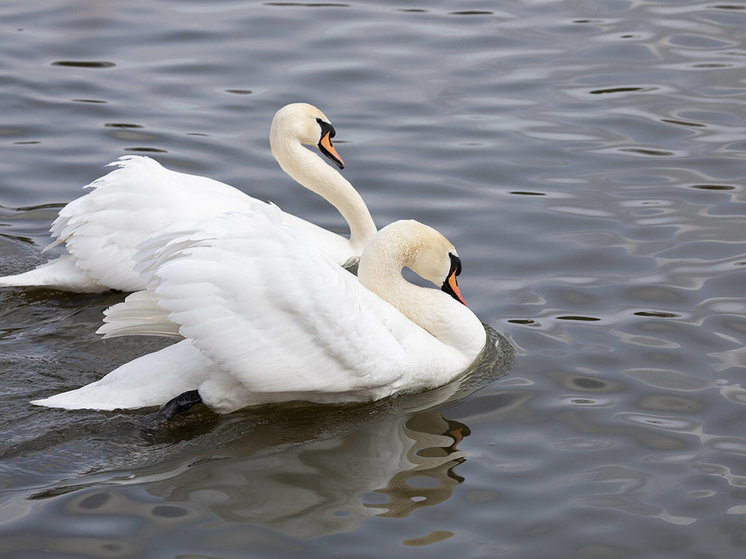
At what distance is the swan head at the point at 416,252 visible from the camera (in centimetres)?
715

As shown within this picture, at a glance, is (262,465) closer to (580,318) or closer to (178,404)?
(178,404)

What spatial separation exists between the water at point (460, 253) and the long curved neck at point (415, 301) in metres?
0.31

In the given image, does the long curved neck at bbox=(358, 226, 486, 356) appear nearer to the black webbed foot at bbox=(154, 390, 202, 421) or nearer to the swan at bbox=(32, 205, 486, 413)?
the swan at bbox=(32, 205, 486, 413)

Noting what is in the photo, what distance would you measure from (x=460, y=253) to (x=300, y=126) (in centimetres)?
157

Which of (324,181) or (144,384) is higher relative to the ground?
(324,181)

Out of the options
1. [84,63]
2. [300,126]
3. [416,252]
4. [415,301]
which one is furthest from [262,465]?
[84,63]

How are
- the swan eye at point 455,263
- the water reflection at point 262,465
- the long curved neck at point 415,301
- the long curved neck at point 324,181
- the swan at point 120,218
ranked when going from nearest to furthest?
the water reflection at point 262,465 < the long curved neck at point 415,301 < the swan eye at point 455,263 < the swan at point 120,218 < the long curved neck at point 324,181

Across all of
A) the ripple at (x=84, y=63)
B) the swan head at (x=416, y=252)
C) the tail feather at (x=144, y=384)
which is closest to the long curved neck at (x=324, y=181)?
the swan head at (x=416, y=252)

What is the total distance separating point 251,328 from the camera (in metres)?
6.27

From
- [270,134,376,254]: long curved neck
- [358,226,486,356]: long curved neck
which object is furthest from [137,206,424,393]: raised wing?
[270,134,376,254]: long curved neck

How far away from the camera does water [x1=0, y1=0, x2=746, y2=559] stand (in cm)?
563

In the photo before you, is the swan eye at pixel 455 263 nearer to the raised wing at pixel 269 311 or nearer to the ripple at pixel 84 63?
the raised wing at pixel 269 311

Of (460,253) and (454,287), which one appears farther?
(460,253)

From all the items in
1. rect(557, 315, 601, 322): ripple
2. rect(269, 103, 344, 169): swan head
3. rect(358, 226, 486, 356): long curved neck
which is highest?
rect(269, 103, 344, 169): swan head
